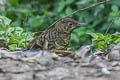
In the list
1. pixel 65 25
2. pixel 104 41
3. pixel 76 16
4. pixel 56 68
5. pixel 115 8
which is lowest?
pixel 56 68

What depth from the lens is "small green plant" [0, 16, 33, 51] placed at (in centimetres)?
658

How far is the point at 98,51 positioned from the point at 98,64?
1.04 metres

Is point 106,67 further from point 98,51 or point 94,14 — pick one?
point 94,14

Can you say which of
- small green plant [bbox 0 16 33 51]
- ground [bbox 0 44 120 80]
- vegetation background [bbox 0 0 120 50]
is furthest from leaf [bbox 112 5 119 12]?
ground [bbox 0 44 120 80]

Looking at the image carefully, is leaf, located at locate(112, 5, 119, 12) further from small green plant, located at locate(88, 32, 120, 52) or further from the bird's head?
small green plant, located at locate(88, 32, 120, 52)

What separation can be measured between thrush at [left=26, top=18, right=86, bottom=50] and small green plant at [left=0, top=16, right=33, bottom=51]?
44cm

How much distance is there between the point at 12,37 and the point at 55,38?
0.84 meters

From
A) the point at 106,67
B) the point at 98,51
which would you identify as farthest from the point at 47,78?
the point at 98,51

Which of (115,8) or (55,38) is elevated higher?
(115,8)

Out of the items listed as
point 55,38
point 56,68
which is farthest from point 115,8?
point 56,68

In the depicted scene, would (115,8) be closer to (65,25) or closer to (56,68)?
(65,25)

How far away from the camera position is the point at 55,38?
20.6 feet

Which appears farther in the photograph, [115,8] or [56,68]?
[115,8]

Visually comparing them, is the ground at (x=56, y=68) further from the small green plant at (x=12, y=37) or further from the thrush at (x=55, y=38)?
the small green plant at (x=12, y=37)
